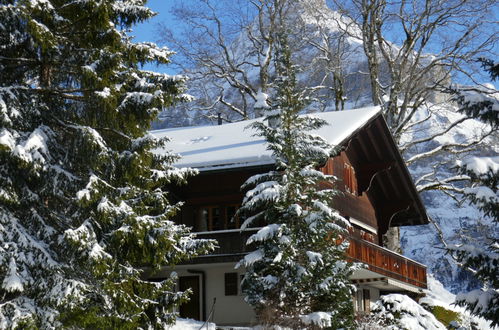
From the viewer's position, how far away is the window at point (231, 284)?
24.3 m

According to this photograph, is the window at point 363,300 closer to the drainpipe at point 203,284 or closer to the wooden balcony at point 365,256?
the wooden balcony at point 365,256

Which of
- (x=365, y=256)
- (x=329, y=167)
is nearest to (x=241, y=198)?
(x=329, y=167)

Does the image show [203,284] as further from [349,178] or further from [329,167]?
[349,178]

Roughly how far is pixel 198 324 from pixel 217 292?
3.13 m

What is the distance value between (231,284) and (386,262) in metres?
6.41

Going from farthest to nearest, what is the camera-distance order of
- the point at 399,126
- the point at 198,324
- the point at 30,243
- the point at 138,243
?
the point at 399,126, the point at 198,324, the point at 138,243, the point at 30,243

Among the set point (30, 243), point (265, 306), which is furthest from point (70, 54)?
point (265, 306)

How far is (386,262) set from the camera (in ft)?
90.7

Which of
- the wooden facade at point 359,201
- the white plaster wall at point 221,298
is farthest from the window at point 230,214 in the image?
the white plaster wall at point 221,298

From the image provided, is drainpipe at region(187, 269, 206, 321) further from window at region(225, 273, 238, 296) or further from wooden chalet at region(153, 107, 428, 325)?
window at region(225, 273, 238, 296)

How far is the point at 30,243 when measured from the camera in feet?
43.7

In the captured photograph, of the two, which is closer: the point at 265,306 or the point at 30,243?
the point at 30,243

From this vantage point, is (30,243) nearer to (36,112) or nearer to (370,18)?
(36,112)

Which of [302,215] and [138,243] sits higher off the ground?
[302,215]
